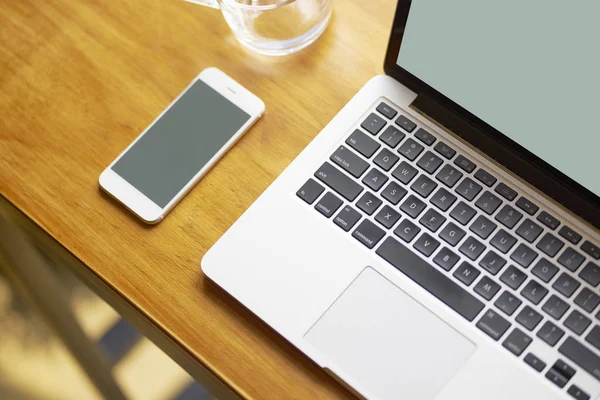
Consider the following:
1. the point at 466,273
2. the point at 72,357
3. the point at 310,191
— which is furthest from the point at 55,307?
the point at 466,273

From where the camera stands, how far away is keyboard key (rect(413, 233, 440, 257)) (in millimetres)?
639

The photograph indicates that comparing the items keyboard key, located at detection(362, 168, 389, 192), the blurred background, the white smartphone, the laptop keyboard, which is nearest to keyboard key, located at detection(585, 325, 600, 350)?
the laptop keyboard

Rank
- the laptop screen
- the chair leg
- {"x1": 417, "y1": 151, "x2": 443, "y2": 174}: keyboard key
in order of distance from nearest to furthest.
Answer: the laptop screen
{"x1": 417, "y1": 151, "x2": 443, "y2": 174}: keyboard key
the chair leg

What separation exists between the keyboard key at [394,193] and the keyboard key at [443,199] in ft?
0.09

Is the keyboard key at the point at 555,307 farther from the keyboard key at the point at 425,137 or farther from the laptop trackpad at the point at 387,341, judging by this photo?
the keyboard key at the point at 425,137

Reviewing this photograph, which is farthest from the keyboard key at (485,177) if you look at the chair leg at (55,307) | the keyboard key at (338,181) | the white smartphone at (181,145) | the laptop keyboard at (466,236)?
the chair leg at (55,307)

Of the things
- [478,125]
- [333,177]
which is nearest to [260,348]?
[333,177]

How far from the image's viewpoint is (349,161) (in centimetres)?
67

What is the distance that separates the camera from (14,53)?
76 centimetres

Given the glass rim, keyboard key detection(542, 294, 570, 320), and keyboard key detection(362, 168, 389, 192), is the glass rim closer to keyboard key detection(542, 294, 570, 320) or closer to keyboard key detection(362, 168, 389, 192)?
keyboard key detection(362, 168, 389, 192)

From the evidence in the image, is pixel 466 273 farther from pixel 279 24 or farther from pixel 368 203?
pixel 279 24

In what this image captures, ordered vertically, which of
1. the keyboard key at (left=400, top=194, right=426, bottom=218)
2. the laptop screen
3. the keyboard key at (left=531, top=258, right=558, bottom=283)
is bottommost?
the keyboard key at (left=400, top=194, right=426, bottom=218)

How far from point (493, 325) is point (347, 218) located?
15 cm

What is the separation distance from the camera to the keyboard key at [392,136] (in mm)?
675
